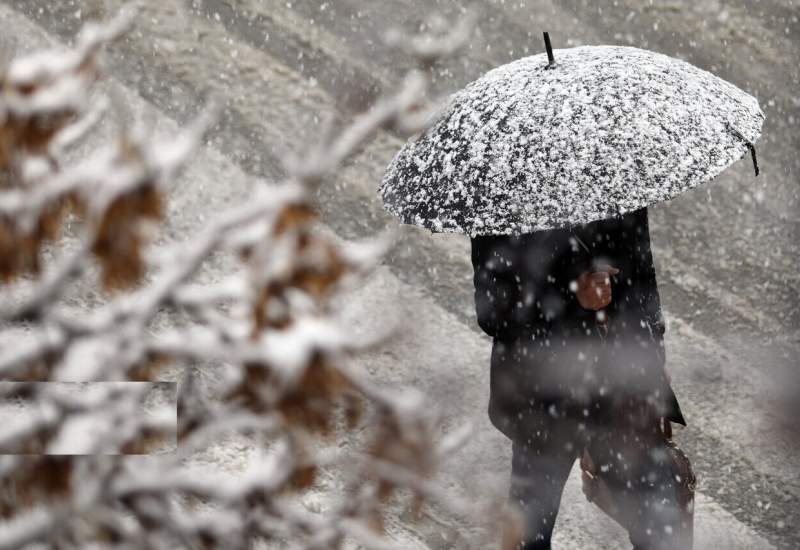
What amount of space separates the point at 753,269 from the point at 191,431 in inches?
181

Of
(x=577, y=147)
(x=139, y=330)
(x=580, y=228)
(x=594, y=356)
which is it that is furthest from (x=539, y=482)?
(x=139, y=330)

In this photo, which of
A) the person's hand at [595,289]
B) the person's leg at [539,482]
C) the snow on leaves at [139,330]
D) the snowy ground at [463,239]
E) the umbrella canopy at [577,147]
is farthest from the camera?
the snowy ground at [463,239]

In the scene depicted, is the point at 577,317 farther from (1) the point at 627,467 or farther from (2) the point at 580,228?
(1) the point at 627,467

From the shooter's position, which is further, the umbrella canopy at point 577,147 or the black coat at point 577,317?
the black coat at point 577,317

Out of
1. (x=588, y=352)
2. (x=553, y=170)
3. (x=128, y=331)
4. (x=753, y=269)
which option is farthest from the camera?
(x=753, y=269)

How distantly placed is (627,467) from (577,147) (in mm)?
1016

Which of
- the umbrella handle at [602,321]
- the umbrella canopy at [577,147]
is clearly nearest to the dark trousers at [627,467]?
the umbrella handle at [602,321]

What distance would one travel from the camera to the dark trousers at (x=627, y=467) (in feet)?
8.90

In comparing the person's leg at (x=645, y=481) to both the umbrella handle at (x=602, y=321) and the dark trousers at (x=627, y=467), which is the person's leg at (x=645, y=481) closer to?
the dark trousers at (x=627, y=467)

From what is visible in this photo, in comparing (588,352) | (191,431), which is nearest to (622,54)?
(588,352)

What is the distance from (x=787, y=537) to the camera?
3.89m

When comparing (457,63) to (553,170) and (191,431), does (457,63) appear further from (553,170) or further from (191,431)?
(191,431)

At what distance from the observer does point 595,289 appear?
2547 millimetres

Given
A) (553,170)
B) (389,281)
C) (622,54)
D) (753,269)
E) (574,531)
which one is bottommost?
(574,531)
